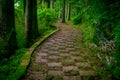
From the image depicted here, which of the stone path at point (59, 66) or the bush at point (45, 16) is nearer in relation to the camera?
the stone path at point (59, 66)

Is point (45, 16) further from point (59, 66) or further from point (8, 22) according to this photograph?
point (59, 66)

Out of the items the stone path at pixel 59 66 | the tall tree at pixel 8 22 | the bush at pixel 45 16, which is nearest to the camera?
the stone path at pixel 59 66

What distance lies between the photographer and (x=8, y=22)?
285 inches

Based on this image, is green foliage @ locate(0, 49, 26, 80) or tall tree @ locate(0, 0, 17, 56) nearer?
green foliage @ locate(0, 49, 26, 80)

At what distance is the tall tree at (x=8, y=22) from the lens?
7.00 m

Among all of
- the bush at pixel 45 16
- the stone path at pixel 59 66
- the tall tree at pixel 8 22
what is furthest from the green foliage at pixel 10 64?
the bush at pixel 45 16

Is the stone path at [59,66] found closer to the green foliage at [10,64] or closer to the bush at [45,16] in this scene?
the green foliage at [10,64]

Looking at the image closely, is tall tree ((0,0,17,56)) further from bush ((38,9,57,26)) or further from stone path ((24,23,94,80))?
bush ((38,9,57,26))

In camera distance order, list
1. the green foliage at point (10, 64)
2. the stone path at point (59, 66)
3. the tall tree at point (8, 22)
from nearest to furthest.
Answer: the stone path at point (59, 66)
the green foliage at point (10, 64)
the tall tree at point (8, 22)

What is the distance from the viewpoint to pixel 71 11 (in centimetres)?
3762

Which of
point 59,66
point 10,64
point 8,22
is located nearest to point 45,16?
point 8,22

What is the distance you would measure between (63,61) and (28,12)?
162 inches

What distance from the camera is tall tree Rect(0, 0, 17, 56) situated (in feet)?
23.0

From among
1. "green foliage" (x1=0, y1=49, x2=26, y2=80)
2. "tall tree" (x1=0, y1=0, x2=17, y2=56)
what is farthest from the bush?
"tall tree" (x1=0, y1=0, x2=17, y2=56)
